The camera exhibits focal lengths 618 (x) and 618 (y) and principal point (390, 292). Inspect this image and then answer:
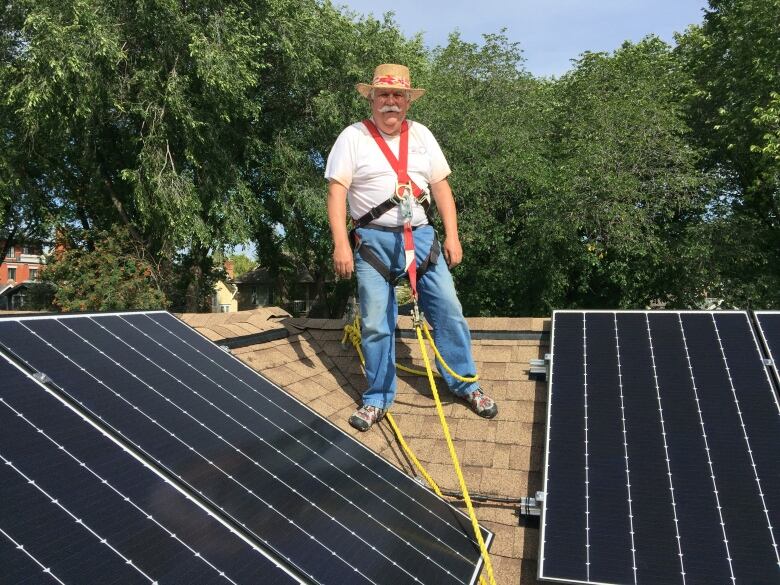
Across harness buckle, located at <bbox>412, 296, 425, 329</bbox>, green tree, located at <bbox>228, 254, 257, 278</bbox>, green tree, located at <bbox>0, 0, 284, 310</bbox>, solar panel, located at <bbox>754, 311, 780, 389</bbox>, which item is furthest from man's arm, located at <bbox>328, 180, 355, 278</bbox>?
green tree, located at <bbox>228, 254, 257, 278</bbox>

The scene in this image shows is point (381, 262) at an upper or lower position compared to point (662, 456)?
upper

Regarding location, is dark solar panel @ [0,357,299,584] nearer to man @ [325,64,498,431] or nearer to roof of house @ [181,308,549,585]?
roof of house @ [181,308,549,585]

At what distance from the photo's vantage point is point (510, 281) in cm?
2511

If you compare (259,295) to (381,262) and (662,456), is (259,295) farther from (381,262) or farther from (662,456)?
(662,456)

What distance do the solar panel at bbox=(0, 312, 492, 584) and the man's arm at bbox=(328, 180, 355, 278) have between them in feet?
3.86

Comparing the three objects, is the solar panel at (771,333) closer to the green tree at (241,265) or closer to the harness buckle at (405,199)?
the harness buckle at (405,199)

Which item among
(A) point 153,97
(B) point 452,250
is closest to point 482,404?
(B) point 452,250

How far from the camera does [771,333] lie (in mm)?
4812

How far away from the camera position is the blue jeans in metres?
5.02

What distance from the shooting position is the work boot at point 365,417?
4805 mm

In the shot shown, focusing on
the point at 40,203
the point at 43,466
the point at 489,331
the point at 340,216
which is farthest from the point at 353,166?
the point at 40,203

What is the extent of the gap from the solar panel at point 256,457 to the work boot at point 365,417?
562 mm

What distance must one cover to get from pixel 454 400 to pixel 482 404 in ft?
1.17

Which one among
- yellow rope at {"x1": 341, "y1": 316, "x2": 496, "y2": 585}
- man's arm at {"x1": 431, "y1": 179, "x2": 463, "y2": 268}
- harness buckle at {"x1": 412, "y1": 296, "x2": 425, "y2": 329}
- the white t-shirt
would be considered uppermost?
the white t-shirt
